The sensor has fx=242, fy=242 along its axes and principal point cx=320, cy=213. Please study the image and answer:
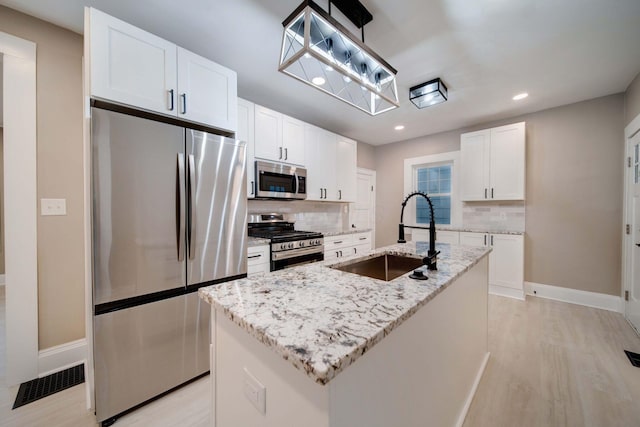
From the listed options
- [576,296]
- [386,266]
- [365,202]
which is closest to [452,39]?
[386,266]

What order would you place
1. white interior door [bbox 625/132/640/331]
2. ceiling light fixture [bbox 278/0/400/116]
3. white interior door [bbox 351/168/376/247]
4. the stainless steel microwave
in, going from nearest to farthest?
ceiling light fixture [bbox 278/0/400/116] → white interior door [bbox 625/132/640/331] → the stainless steel microwave → white interior door [bbox 351/168/376/247]

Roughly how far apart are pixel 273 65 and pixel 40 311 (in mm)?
2769

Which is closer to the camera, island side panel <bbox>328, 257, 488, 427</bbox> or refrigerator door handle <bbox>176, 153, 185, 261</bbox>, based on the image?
island side panel <bbox>328, 257, 488, 427</bbox>

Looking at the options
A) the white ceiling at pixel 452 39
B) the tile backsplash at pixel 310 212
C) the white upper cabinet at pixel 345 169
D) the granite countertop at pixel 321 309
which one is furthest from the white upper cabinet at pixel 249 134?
the granite countertop at pixel 321 309

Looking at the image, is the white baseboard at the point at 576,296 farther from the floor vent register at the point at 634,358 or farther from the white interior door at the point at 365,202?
the white interior door at the point at 365,202

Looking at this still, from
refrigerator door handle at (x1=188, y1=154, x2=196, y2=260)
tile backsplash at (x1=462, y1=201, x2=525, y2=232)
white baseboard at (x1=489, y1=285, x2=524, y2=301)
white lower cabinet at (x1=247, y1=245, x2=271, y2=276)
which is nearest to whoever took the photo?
refrigerator door handle at (x1=188, y1=154, x2=196, y2=260)

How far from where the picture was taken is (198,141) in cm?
176

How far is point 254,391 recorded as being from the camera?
2.45ft

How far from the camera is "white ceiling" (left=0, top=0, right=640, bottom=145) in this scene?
1.65m

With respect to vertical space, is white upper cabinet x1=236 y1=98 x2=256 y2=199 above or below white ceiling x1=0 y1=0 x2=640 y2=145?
below

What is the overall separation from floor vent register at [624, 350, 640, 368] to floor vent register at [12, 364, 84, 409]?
4.22m

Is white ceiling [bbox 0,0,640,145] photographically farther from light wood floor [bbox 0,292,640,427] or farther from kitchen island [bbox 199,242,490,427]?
light wood floor [bbox 0,292,640,427]

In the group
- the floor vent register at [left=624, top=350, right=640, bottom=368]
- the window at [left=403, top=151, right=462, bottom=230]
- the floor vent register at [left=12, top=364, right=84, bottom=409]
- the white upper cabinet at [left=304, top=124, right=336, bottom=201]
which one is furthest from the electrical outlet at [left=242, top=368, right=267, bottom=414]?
the window at [left=403, top=151, right=462, bottom=230]

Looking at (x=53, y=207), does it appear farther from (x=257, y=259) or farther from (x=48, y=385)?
(x=257, y=259)
